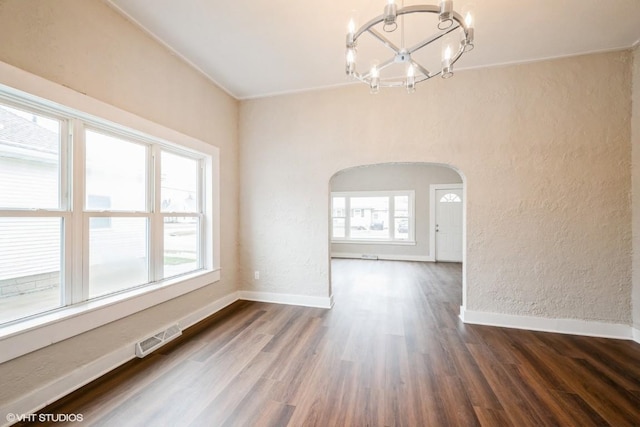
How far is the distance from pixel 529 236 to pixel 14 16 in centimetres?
471

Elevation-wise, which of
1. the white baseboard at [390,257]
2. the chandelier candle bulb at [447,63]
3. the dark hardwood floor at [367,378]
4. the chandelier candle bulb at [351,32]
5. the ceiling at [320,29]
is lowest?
the dark hardwood floor at [367,378]

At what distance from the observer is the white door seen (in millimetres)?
6672

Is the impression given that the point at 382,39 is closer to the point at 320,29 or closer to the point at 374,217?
the point at 320,29

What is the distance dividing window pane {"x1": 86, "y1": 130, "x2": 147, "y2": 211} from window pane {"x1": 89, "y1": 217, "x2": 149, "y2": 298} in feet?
0.50

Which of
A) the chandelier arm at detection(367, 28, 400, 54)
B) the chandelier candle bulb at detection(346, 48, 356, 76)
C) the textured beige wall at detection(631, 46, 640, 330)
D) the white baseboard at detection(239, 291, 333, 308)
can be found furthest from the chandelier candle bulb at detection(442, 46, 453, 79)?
the white baseboard at detection(239, 291, 333, 308)

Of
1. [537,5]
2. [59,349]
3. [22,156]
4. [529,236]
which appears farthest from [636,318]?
[22,156]

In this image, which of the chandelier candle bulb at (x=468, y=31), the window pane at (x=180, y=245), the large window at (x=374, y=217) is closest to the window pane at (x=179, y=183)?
the window pane at (x=180, y=245)

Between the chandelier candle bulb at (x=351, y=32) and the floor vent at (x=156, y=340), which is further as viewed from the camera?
the floor vent at (x=156, y=340)

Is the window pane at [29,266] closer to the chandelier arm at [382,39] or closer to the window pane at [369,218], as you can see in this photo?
the chandelier arm at [382,39]

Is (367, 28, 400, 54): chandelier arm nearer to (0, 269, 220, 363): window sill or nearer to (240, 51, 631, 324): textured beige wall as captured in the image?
(240, 51, 631, 324): textured beige wall

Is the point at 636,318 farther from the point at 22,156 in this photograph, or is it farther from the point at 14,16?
the point at 14,16

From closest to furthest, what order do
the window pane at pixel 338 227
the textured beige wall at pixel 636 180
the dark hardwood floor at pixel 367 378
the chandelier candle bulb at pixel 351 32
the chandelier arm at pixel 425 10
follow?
the chandelier arm at pixel 425 10
the chandelier candle bulb at pixel 351 32
the dark hardwood floor at pixel 367 378
the textured beige wall at pixel 636 180
the window pane at pixel 338 227

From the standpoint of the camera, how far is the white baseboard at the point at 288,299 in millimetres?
3445

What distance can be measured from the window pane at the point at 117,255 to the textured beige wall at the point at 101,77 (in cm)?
34
